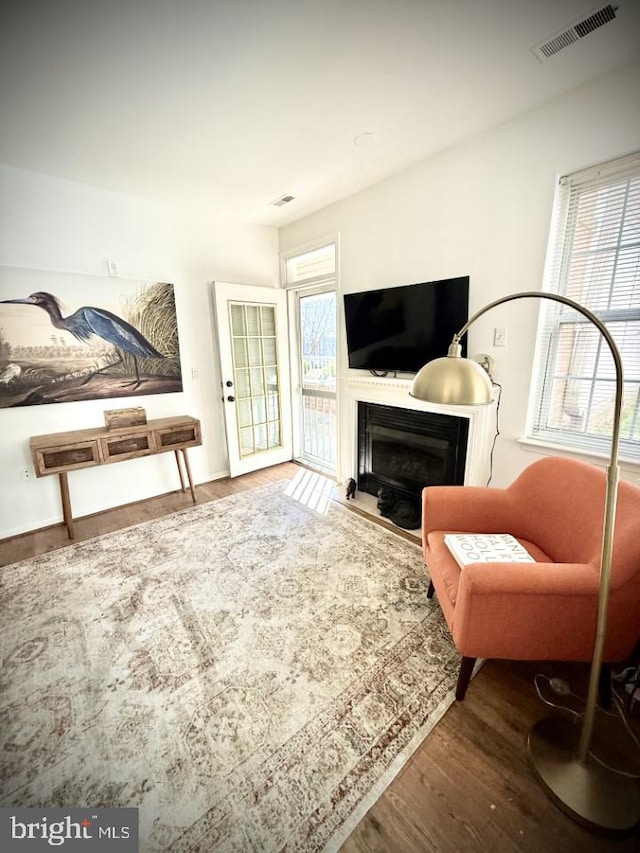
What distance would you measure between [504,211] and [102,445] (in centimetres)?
332

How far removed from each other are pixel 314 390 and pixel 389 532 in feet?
6.28

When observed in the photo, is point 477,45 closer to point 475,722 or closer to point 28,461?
point 475,722

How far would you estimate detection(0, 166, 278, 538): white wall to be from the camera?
97.0 inches

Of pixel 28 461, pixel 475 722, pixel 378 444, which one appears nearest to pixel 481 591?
pixel 475 722

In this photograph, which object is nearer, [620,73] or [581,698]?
[581,698]

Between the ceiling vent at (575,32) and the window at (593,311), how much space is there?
566mm

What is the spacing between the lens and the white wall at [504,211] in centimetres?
169

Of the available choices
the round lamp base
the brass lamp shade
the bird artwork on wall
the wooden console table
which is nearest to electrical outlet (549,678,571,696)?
the round lamp base

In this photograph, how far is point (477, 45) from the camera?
142 centimetres

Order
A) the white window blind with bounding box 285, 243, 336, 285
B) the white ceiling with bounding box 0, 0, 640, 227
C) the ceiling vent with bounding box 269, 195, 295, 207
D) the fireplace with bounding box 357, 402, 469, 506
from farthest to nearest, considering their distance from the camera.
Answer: the white window blind with bounding box 285, 243, 336, 285, the ceiling vent with bounding box 269, 195, 295, 207, the fireplace with bounding box 357, 402, 469, 506, the white ceiling with bounding box 0, 0, 640, 227

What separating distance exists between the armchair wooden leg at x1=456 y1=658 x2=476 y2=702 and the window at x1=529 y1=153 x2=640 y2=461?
138 centimetres

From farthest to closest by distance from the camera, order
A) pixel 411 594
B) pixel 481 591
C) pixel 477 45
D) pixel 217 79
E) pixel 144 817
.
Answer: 1. pixel 411 594
2. pixel 217 79
3. pixel 477 45
4. pixel 481 591
5. pixel 144 817

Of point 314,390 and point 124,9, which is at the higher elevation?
point 124,9

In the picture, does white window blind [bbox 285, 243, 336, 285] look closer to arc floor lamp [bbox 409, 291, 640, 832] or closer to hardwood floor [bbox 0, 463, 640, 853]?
arc floor lamp [bbox 409, 291, 640, 832]
